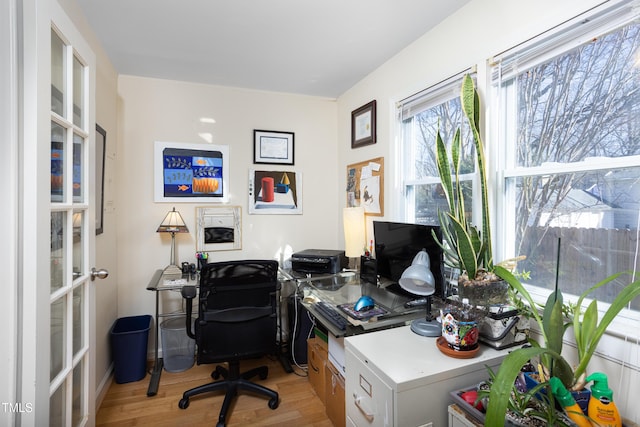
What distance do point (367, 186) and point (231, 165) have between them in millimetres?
1280

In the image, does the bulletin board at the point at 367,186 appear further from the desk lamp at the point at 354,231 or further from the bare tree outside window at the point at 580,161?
the bare tree outside window at the point at 580,161

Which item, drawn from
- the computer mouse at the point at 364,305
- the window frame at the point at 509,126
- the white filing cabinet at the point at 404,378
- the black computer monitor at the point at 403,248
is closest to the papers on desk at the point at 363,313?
the computer mouse at the point at 364,305

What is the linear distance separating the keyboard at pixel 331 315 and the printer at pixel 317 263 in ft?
2.16

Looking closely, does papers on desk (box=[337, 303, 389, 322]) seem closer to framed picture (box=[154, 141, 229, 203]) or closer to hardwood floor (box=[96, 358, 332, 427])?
hardwood floor (box=[96, 358, 332, 427])

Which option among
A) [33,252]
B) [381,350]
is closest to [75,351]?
[33,252]

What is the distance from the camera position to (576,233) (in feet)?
4.36

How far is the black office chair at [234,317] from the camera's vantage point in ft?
6.45

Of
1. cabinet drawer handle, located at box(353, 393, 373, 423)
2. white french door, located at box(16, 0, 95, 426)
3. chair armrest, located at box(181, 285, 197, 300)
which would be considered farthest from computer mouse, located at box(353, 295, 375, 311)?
white french door, located at box(16, 0, 95, 426)

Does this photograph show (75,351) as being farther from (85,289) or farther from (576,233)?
(576,233)

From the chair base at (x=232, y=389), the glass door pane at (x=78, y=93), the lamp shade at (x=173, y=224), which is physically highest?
the glass door pane at (x=78, y=93)

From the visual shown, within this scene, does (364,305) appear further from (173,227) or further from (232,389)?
(173,227)

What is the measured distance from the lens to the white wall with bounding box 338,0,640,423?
1.13m

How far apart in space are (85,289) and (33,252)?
529 millimetres

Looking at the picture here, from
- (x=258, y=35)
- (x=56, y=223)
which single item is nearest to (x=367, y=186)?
(x=258, y=35)
